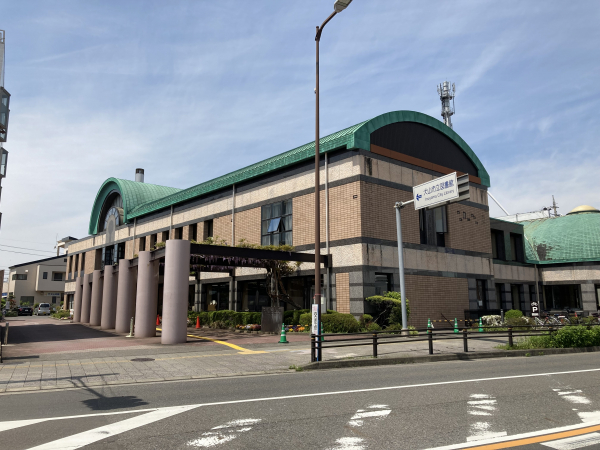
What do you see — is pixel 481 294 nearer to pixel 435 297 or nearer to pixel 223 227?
pixel 435 297

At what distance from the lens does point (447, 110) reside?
79.4m

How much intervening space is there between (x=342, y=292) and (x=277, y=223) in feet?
24.0

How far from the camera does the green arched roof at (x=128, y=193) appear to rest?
1902 inches

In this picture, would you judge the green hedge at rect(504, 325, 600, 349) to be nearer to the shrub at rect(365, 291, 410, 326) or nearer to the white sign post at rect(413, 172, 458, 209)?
the white sign post at rect(413, 172, 458, 209)

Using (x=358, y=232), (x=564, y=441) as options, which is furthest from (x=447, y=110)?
(x=564, y=441)

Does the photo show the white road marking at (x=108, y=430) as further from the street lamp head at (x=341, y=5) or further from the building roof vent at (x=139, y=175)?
the building roof vent at (x=139, y=175)

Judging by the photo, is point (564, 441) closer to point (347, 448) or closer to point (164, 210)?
point (347, 448)

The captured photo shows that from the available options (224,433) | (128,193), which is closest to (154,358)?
(224,433)

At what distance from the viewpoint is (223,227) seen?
35.0 m

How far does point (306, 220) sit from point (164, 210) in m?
19.1

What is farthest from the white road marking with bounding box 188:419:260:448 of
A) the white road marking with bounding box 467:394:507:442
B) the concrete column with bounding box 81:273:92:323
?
the concrete column with bounding box 81:273:92:323

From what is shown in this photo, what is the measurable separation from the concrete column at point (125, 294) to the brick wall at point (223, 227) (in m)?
8.60

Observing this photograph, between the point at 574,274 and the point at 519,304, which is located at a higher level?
the point at 574,274

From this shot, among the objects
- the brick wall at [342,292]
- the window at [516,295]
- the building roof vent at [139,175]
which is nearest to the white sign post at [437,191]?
the brick wall at [342,292]
